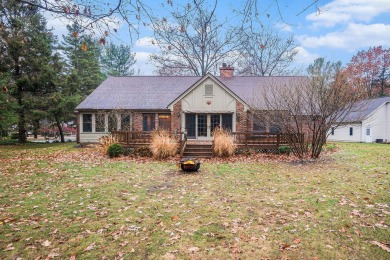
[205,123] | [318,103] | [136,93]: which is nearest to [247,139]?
[318,103]

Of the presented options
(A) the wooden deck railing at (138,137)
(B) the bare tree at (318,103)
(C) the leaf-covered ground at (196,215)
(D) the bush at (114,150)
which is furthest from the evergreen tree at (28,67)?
(B) the bare tree at (318,103)

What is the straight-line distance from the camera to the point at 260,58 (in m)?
31.4

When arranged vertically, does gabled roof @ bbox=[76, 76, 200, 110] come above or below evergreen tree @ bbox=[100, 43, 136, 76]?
below

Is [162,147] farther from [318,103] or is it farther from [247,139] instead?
[318,103]

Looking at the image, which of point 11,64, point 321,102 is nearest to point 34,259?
point 321,102

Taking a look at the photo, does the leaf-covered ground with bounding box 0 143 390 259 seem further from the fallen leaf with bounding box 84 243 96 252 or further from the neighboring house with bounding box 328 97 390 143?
the neighboring house with bounding box 328 97 390 143

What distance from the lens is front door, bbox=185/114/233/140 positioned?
18375 mm

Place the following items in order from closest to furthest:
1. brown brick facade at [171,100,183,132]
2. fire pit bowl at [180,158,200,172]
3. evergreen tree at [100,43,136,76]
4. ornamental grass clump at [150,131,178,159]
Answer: fire pit bowl at [180,158,200,172], ornamental grass clump at [150,131,178,159], brown brick facade at [171,100,183,132], evergreen tree at [100,43,136,76]

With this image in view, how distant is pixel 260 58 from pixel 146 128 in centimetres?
1936

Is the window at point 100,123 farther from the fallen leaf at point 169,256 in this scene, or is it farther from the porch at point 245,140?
the fallen leaf at point 169,256

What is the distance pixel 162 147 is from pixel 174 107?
230 inches

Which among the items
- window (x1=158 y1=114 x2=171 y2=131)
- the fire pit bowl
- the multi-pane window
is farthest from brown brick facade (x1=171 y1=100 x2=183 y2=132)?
the fire pit bowl

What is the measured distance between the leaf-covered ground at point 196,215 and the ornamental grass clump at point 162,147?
12.5 feet

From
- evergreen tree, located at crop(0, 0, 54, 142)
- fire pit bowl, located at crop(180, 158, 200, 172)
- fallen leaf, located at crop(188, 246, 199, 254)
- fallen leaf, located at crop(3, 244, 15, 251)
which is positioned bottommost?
fallen leaf, located at crop(3, 244, 15, 251)
